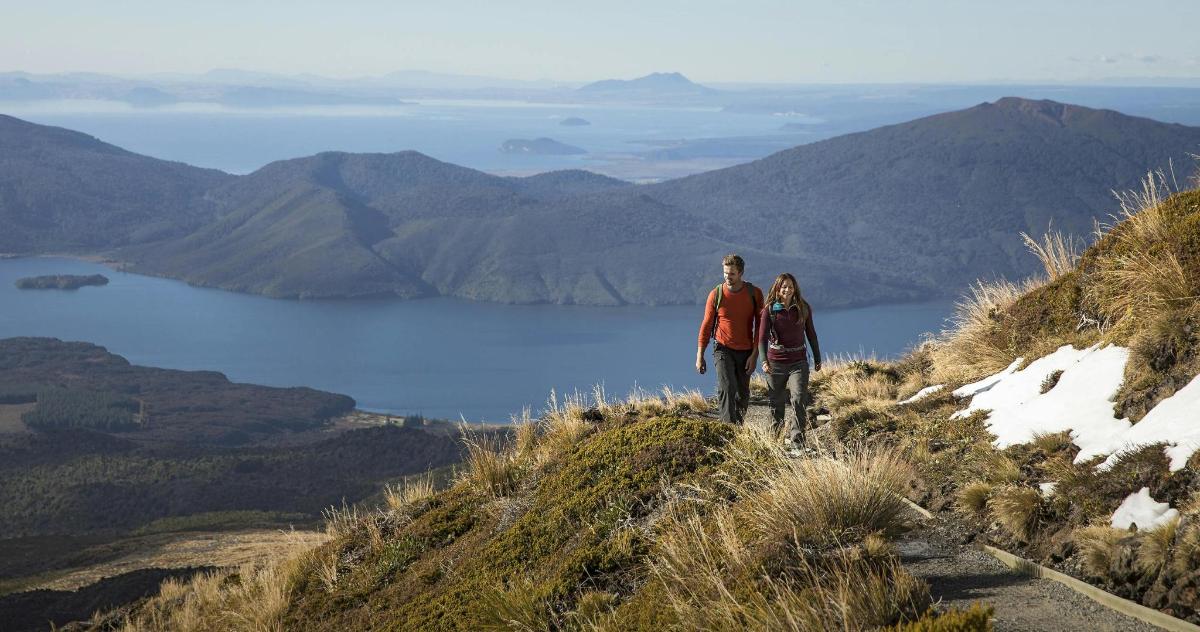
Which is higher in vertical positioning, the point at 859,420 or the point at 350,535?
the point at 859,420

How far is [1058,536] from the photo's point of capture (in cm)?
670

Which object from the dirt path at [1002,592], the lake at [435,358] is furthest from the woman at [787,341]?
the lake at [435,358]

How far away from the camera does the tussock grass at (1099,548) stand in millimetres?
5938

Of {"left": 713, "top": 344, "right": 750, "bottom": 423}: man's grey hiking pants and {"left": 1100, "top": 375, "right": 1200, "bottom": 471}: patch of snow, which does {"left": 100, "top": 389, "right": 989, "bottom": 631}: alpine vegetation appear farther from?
{"left": 1100, "top": 375, "right": 1200, "bottom": 471}: patch of snow

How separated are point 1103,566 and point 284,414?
116395 millimetres

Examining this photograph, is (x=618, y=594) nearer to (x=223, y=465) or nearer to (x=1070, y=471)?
(x=1070, y=471)

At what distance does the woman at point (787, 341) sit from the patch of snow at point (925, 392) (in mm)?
2163

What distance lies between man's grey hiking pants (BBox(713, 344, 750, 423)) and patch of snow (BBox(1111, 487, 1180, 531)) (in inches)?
150

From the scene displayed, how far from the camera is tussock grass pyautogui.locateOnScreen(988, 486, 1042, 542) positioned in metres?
6.91

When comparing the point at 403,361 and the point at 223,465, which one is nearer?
the point at 223,465

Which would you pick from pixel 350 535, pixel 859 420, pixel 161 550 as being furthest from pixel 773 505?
pixel 161 550

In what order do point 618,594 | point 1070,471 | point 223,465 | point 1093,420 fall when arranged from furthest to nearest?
1. point 223,465
2. point 1093,420
3. point 1070,471
4. point 618,594

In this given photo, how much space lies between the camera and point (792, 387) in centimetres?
984

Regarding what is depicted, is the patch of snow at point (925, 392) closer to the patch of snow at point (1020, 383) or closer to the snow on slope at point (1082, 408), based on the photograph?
the snow on slope at point (1082, 408)
